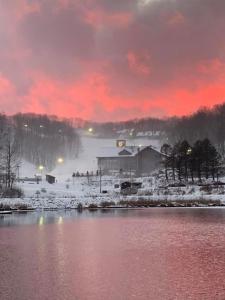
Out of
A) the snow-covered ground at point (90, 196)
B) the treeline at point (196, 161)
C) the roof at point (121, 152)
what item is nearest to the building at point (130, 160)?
the roof at point (121, 152)

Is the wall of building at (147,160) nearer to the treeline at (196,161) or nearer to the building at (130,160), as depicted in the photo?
the building at (130,160)

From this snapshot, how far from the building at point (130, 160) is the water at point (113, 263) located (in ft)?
360

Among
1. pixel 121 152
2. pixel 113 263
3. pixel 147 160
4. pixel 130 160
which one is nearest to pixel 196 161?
pixel 147 160

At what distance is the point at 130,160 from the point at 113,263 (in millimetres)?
137041

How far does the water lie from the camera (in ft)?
54.6

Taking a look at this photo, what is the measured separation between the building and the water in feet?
360

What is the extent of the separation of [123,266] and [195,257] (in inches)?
148

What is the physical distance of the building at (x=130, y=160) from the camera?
492ft

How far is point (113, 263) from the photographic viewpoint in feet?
71.6

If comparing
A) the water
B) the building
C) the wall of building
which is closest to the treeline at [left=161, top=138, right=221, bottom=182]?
the building

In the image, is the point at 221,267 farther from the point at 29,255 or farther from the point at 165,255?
the point at 29,255

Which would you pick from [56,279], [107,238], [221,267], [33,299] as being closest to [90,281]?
[56,279]

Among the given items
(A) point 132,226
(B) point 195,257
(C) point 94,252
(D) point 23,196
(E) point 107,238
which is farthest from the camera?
(D) point 23,196

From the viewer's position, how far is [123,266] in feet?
69.0
